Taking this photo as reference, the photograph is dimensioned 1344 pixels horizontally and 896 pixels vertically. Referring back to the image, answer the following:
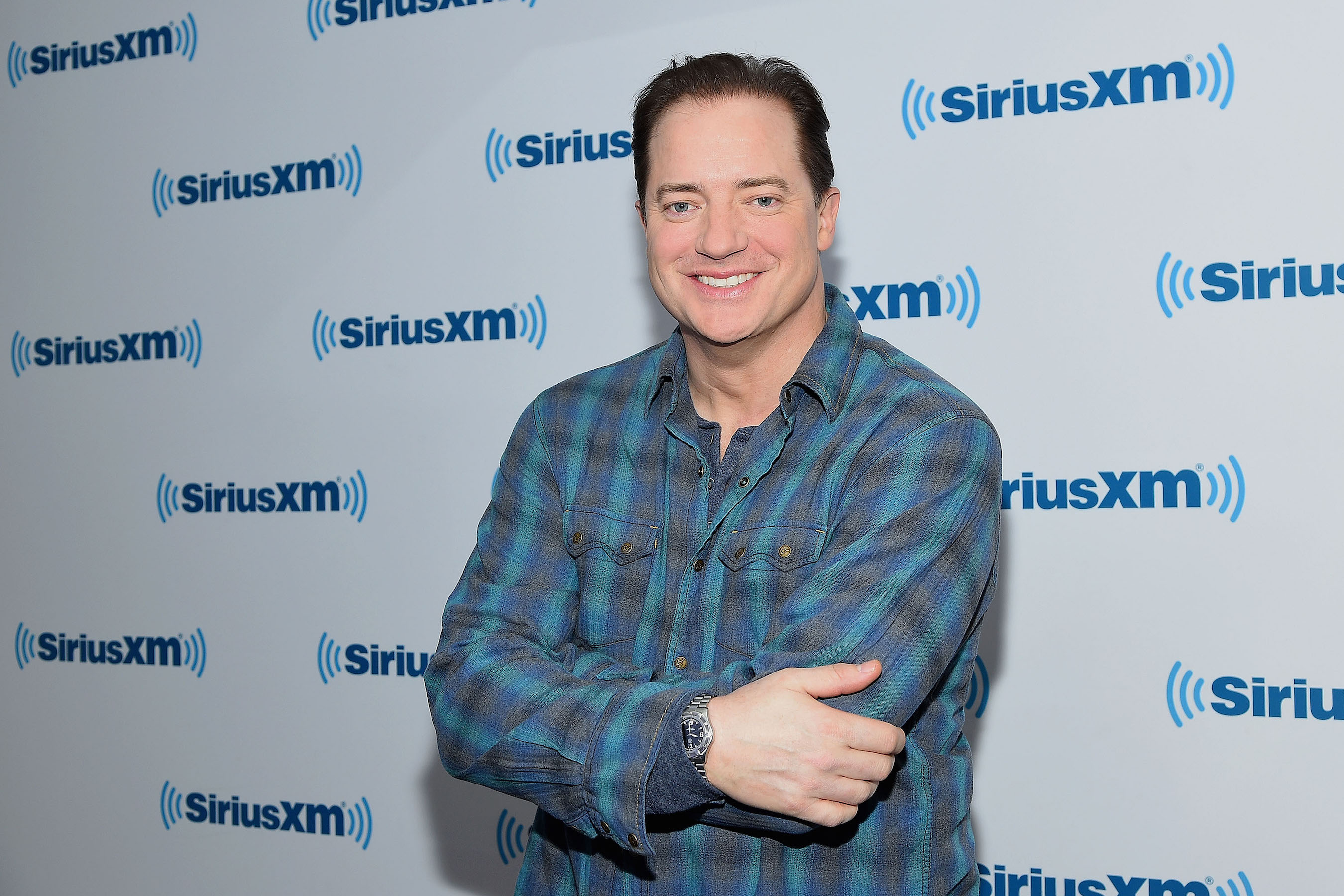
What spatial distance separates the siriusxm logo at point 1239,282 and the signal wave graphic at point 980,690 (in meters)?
0.92

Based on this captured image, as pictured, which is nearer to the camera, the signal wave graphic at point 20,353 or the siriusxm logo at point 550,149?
the siriusxm logo at point 550,149

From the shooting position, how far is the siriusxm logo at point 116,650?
3568 mm

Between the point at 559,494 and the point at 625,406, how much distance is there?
183 mm

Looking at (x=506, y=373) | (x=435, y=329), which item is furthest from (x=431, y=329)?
(x=506, y=373)

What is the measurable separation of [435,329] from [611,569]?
165 cm

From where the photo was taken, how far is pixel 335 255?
3.39m

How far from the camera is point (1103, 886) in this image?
269cm

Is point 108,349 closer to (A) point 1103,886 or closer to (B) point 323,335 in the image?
(B) point 323,335

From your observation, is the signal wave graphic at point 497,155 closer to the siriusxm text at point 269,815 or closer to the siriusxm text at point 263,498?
the siriusxm text at point 263,498

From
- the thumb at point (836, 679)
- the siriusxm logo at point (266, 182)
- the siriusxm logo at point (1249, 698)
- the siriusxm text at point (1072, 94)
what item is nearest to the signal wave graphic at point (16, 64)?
the siriusxm logo at point (266, 182)

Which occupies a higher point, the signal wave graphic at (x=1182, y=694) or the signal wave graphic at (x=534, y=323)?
the signal wave graphic at (x=534, y=323)

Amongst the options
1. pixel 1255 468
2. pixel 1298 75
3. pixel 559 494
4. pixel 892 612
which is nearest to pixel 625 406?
pixel 559 494

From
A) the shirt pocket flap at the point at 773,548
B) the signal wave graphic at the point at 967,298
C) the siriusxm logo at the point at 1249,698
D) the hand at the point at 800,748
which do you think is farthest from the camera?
the signal wave graphic at the point at 967,298

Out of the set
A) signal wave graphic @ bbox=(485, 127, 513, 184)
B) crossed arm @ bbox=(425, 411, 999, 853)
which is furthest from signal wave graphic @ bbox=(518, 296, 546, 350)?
crossed arm @ bbox=(425, 411, 999, 853)
